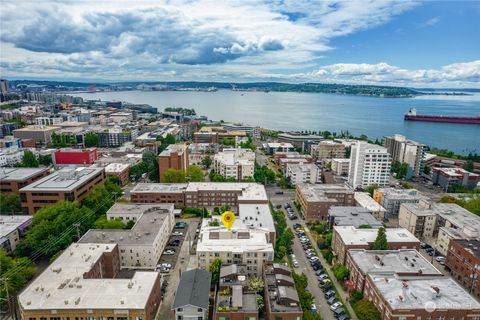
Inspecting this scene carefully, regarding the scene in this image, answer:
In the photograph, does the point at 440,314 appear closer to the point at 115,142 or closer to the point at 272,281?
the point at 272,281

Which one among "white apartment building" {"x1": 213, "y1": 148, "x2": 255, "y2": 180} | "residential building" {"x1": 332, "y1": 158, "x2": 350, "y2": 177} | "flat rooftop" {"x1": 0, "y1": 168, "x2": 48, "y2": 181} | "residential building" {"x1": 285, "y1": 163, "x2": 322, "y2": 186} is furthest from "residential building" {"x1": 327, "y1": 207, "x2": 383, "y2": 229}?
"flat rooftop" {"x1": 0, "y1": 168, "x2": 48, "y2": 181}

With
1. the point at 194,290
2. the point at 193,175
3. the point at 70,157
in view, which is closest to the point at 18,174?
the point at 70,157

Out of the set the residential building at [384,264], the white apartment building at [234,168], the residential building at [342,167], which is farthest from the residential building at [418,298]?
the residential building at [342,167]

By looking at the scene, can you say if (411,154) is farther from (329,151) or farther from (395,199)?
(395,199)

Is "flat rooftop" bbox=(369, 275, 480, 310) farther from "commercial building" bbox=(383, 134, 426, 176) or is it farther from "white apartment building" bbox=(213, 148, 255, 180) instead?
"commercial building" bbox=(383, 134, 426, 176)

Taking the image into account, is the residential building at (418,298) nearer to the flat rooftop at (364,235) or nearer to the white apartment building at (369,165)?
the flat rooftop at (364,235)
